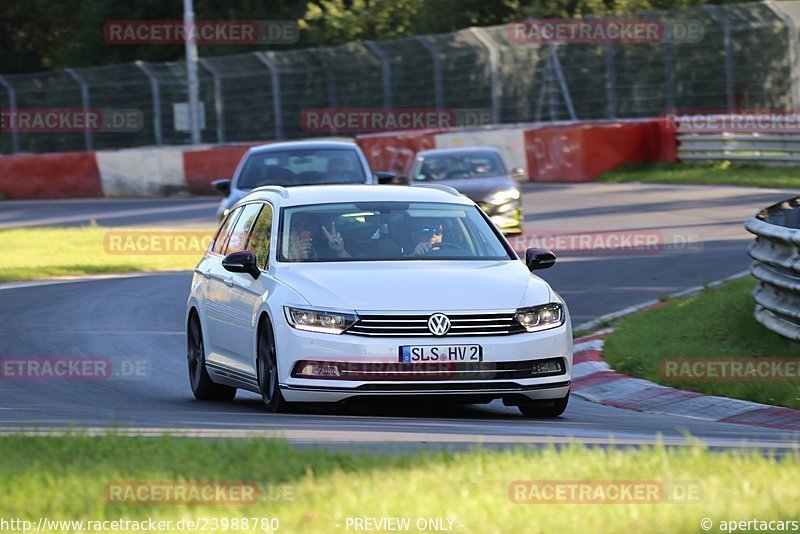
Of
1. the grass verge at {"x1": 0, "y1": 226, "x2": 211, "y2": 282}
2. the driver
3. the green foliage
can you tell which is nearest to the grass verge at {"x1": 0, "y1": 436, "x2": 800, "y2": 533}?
the driver

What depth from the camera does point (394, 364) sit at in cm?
894

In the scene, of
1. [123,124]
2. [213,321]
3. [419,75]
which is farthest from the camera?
[123,124]

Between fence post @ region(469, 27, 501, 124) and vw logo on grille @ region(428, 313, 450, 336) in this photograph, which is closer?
vw logo on grille @ region(428, 313, 450, 336)

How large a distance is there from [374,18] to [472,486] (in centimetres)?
5356

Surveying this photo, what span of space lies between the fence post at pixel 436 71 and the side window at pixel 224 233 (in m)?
27.7

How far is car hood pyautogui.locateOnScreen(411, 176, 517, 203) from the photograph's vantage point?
22734 mm

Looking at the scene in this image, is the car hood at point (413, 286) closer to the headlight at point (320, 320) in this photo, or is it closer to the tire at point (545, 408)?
the headlight at point (320, 320)

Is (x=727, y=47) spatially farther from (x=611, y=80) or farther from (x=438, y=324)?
(x=438, y=324)

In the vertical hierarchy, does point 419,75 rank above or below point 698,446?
below

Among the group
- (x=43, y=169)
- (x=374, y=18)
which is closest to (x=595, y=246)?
(x=43, y=169)

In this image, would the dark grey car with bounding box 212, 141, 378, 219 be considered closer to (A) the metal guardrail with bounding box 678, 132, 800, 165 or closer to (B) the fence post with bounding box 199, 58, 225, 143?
(A) the metal guardrail with bounding box 678, 132, 800, 165

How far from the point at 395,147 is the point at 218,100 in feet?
28.5

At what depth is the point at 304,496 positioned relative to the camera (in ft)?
18.5

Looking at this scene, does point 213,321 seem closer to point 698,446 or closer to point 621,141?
point 698,446
